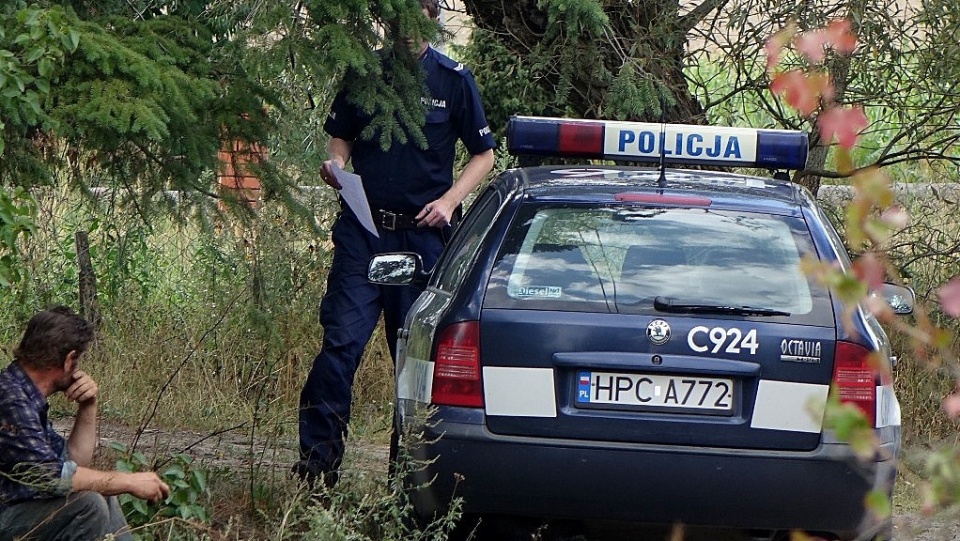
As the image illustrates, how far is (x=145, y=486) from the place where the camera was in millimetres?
4082

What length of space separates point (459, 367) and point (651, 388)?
600 mm

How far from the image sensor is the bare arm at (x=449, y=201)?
19.5 feet

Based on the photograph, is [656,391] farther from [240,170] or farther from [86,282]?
[86,282]

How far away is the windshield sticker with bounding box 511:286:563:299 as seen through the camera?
4.35m

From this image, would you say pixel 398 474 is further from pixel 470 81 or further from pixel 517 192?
pixel 470 81

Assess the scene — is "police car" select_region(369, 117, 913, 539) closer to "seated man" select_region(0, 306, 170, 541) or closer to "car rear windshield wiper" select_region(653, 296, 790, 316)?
"car rear windshield wiper" select_region(653, 296, 790, 316)

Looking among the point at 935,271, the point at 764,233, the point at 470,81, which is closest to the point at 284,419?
the point at 470,81

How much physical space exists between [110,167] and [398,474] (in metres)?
1.80

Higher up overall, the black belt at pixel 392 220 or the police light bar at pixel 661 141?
the police light bar at pixel 661 141

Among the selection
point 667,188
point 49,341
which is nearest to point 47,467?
point 49,341

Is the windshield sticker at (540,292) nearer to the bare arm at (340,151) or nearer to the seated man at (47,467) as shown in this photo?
the seated man at (47,467)

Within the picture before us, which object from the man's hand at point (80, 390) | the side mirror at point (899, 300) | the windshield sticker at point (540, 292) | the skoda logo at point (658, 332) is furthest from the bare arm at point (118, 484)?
the side mirror at point (899, 300)

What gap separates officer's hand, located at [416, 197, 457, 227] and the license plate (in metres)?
1.87

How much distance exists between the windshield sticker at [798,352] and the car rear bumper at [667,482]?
0.27 metres
